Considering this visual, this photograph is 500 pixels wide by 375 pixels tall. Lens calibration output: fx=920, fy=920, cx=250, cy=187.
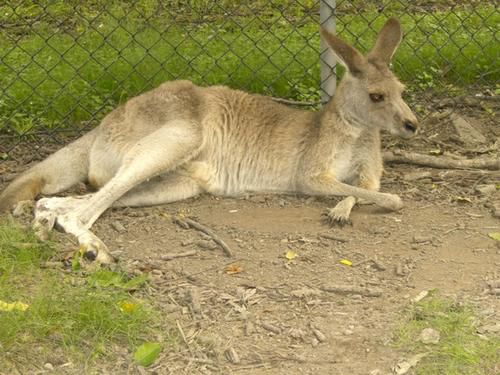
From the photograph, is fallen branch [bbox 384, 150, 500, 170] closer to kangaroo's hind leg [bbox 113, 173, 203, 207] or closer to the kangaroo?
the kangaroo

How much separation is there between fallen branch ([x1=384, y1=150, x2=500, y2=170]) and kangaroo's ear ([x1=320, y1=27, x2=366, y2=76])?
697 millimetres

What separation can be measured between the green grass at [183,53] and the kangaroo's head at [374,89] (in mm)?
1031

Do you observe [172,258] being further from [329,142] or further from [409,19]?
[409,19]

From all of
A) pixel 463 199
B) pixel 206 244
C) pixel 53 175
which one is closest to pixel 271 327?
pixel 206 244

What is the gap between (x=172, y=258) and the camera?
4203 millimetres

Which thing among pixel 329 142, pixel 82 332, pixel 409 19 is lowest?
pixel 82 332

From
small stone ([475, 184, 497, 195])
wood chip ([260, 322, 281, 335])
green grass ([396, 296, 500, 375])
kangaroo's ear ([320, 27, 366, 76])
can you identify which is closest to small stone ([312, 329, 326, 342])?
wood chip ([260, 322, 281, 335])

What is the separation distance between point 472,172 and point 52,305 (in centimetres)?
276

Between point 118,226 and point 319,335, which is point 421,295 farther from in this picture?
point 118,226

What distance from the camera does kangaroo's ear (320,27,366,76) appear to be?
16.4ft

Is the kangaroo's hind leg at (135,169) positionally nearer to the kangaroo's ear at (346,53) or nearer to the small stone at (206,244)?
the small stone at (206,244)

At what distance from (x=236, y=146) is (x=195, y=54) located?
1416 mm

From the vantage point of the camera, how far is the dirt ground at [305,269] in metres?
3.36

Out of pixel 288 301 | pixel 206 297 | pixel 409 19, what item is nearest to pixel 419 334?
pixel 288 301
